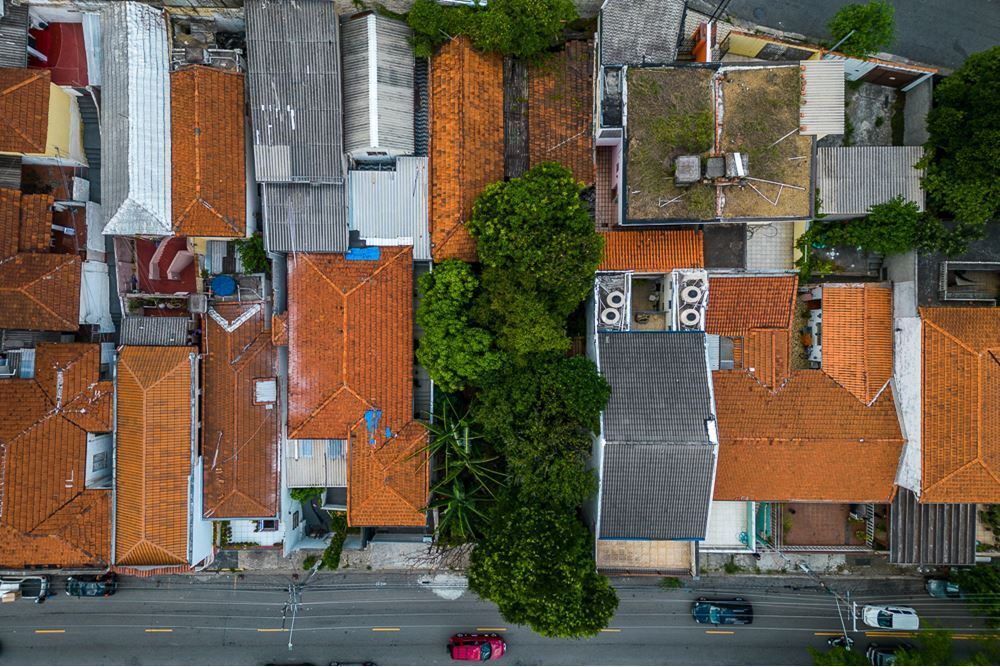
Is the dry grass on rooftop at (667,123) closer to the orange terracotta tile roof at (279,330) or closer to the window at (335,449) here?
the orange terracotta tile roof at (279,330)

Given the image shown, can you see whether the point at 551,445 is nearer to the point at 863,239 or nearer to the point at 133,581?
the point at 863,239

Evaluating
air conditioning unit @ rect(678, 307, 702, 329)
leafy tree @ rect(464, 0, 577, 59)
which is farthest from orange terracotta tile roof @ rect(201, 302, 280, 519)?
air conditioning unit @ rect(678, 307, 702, 329)

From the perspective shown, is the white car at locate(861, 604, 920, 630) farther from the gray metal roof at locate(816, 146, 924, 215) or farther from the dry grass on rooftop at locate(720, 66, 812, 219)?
the dry grass on rooftop at locate(720, 66, 812, 219)

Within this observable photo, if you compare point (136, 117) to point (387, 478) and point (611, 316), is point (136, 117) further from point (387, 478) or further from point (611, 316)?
point (611, 316)

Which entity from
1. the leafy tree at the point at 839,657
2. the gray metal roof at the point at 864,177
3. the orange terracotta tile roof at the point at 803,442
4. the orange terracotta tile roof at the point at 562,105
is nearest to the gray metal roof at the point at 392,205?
the orange terracotta tile roof at the point at 562,105

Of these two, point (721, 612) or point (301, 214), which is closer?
point (301, 214)


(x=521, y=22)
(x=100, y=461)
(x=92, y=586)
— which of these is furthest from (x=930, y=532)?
(x=92, y=586)

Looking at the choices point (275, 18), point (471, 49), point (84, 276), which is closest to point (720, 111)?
point (471, 49)
